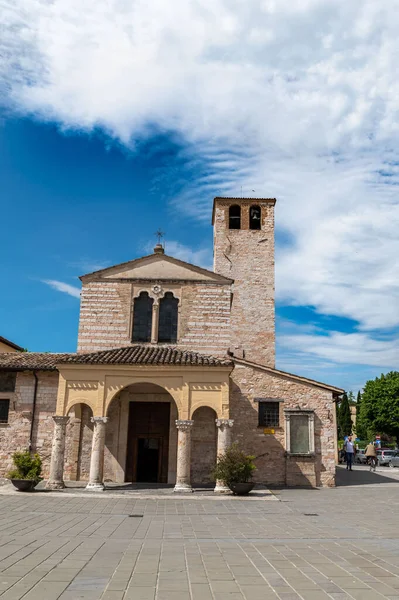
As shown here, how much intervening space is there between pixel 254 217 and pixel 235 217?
1.26 metres

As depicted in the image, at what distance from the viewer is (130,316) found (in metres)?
22.8

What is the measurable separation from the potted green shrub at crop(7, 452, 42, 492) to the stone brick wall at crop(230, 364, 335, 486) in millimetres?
7968

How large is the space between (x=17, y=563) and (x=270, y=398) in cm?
1510

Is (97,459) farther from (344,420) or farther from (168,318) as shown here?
(344,420)

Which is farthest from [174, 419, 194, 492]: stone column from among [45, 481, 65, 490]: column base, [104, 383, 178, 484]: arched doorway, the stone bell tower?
the stone bell tower

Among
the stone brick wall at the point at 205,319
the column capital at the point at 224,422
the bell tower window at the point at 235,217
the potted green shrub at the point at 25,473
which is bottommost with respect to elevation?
the potted green shrub at the point at 25,473

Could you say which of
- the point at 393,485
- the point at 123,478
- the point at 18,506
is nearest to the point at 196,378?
the point at 123,478

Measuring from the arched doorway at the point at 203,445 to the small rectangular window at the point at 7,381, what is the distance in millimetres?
7831

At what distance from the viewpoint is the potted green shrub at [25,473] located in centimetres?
1722

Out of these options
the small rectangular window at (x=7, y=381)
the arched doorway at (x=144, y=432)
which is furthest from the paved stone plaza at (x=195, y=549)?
the small rectangular window at (x=7, y=381)

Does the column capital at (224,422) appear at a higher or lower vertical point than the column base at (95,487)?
higher

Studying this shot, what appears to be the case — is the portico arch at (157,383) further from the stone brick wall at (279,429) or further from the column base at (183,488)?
the stone brick wall at (279,429)

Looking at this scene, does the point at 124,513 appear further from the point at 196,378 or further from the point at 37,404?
the point at 37,404

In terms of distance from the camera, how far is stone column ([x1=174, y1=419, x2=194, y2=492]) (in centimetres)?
1773
